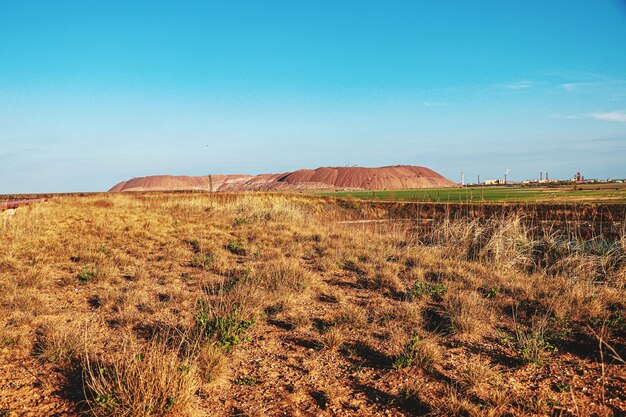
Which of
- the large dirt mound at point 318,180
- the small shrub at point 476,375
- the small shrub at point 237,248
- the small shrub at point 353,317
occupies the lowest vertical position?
the small shrub at point 476,375

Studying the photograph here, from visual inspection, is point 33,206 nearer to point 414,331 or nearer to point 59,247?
point 59,247

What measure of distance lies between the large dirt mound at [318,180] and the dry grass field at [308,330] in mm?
105116

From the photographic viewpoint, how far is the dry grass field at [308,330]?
3771 mm

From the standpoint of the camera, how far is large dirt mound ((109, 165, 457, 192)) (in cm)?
13000

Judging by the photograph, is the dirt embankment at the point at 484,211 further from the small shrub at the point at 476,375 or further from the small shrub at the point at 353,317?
the small shrub at the point at 476,375

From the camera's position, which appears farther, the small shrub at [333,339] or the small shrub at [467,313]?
the small shrub at [467,313]

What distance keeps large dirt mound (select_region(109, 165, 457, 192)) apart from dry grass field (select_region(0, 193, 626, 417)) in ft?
345

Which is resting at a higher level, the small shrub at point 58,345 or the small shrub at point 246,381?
the small shrub at point 58,345

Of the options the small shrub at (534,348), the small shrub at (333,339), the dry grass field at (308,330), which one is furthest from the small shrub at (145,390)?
the small shrub at (534,348)

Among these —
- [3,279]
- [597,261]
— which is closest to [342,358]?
[3,279]

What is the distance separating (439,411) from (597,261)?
25.2ft

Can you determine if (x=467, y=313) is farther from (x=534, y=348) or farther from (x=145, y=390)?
(x=145, y=390)

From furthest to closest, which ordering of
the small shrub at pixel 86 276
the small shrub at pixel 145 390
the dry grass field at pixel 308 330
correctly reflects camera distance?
the small shrub at pixel 86 276 → the dry grass field at pixel 308 330 → the small shrub at pixel 145 390

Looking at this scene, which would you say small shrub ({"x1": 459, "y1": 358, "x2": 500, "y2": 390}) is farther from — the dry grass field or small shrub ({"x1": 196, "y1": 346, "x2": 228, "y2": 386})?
small shrub ({"x1": 196, "y1": 346, "x2": 228, "y2": 386})
